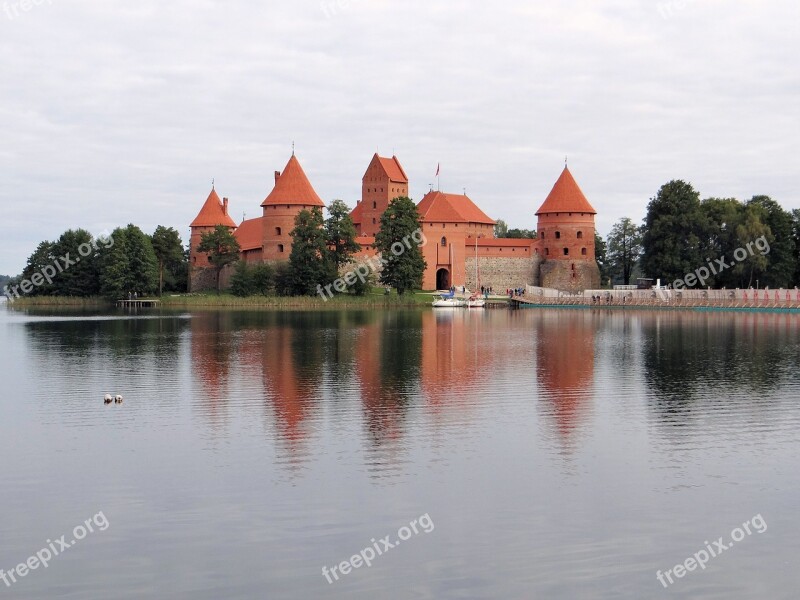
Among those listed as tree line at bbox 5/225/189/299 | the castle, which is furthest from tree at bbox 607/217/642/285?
tree line at bbox 5/225/189/299

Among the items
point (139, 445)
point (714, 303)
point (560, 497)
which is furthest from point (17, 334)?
point (714, 303)

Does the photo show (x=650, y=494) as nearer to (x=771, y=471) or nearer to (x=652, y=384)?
(x=771, y=471)

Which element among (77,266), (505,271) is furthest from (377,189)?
(77,266)

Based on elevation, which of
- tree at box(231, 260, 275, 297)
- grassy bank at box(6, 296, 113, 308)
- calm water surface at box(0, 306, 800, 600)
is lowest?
calm water surface at box(0, 306, 800, 600)

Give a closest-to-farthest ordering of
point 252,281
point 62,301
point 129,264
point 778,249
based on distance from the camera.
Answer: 1. point 778,249
2. point 252,281
3. point 129,264
4. point 62,301

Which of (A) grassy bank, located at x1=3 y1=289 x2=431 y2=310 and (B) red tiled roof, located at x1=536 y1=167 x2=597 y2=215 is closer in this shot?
(A) grassy bank, located at x1=3 y1=289 x2=431 y2=310

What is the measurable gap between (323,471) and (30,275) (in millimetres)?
65624

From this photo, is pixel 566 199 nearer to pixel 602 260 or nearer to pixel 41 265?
pixel 602 260

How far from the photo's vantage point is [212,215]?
230 ft

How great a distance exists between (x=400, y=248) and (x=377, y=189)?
16.0 metres

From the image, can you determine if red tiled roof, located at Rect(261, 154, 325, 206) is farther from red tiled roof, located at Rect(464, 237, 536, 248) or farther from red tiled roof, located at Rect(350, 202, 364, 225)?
red tiled roof, located at Rect(464, 237, 536, 248)

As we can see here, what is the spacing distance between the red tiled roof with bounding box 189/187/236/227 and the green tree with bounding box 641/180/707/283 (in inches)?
1256

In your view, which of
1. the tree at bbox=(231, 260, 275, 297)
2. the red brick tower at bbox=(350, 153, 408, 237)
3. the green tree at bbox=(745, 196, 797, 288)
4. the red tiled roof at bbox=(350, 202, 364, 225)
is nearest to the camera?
the green tree at bbox=(745, 196, 797, 288)

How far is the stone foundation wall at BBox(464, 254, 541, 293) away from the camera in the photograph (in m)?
65.6
